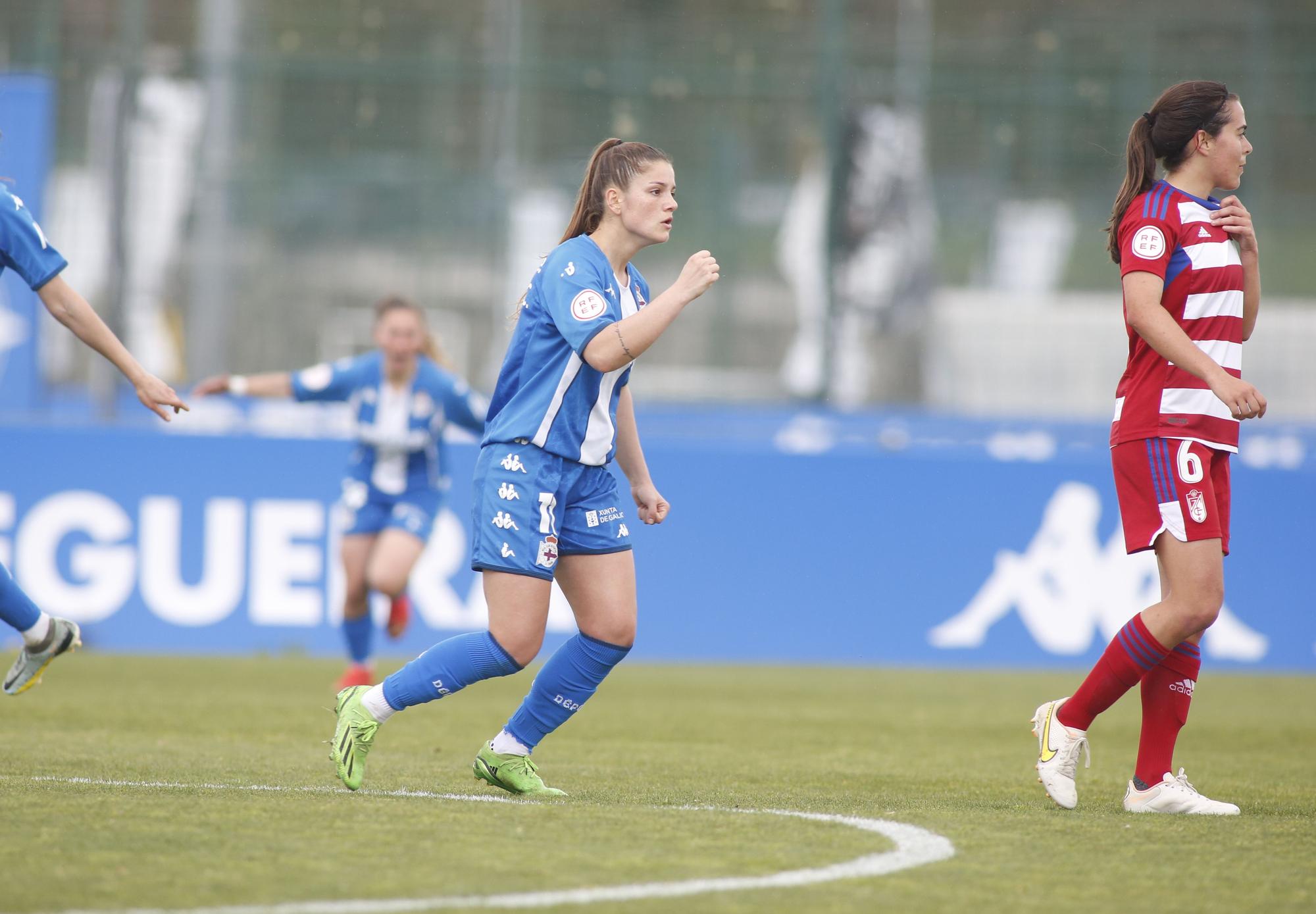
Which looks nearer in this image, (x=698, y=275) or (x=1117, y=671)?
(x=698, y=275)

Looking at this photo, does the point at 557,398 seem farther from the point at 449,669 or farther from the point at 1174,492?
the point at 1174,492

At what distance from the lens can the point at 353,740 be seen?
489cm

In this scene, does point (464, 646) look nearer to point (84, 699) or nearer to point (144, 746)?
point (144, 746)

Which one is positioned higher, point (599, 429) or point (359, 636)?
point (599, 429)

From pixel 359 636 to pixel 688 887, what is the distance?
18.4 feet

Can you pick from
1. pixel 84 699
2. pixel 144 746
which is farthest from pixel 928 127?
pixel 144 746

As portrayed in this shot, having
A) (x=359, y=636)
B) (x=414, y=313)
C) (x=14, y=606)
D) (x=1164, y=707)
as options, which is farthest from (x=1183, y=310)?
(x=359, y=636)

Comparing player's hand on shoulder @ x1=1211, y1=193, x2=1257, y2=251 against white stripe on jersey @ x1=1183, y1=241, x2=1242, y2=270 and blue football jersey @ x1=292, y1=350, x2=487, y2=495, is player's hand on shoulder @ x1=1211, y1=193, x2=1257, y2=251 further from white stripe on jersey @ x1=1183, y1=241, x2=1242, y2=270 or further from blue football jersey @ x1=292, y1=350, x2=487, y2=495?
blue football jersey @ x1=292, y1=350, x2=487, y2=495

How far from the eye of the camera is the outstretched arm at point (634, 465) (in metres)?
5.31

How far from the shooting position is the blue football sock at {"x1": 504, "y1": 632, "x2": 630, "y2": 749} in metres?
5.11

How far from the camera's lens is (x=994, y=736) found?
7.84 meters

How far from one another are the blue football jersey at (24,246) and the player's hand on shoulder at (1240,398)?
11.1ft

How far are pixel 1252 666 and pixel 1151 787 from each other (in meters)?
6.85

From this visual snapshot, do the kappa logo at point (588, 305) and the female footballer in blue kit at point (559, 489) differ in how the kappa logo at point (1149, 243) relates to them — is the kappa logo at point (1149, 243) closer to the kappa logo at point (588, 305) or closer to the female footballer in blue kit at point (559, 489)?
the female footballer in blue kit at point (559, 489)
